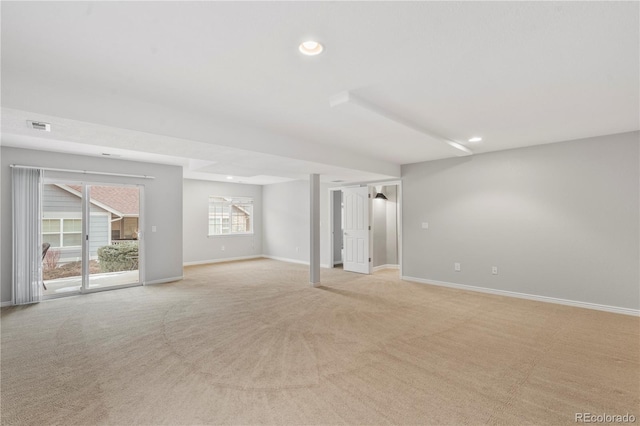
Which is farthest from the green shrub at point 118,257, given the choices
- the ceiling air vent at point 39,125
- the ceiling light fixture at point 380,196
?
the ceiling light fixture at point 380,196

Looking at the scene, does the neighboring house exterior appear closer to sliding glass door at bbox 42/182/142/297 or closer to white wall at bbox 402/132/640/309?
sliding glass door at bbox 42/182/142/297

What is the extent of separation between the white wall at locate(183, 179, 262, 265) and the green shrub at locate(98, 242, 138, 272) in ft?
6.87

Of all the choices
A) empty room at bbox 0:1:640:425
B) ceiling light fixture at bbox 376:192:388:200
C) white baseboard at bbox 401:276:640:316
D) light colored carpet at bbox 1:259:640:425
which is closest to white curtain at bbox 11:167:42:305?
empty room at bbox 0:1:640:425

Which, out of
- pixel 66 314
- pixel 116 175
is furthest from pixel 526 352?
pixel 116 175

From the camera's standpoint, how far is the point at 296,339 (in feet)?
10.8

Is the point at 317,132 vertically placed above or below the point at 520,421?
above

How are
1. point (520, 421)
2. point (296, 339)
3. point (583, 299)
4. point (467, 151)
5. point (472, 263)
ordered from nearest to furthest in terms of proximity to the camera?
point (520, 421) → point (296, 339) → point (583, 299) → point (467, 151) → point (472, 263)

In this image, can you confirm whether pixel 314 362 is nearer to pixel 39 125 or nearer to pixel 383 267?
pixel 39 125

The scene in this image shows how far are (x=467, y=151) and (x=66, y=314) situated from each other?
667 cm

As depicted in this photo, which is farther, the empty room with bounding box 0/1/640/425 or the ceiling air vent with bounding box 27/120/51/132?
the ceiling air vent with bounding box 27/120/51/132

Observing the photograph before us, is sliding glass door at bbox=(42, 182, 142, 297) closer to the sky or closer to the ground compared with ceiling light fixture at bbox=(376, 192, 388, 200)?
closer to the ground

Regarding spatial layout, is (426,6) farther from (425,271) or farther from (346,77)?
(425,271)

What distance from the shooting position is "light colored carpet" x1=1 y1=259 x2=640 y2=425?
211 cm

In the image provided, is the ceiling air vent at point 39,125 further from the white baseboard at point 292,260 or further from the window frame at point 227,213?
the white baseboard at point 292,260
